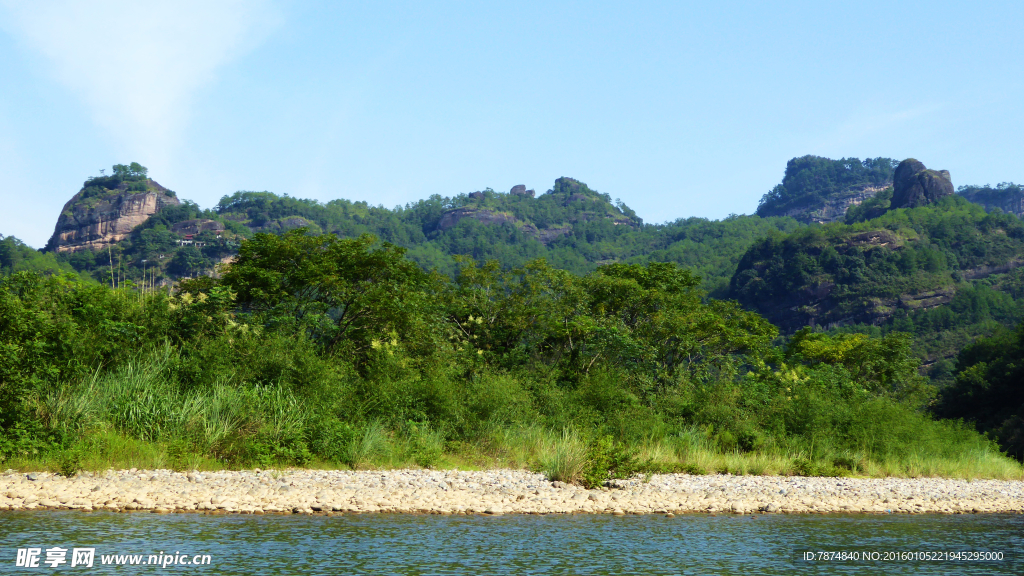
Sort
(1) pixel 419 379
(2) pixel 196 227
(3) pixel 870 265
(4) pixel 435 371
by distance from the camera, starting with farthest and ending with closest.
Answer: (2) pixel 196 227
(3) pixel 870 265
(4) pixel 435 371
(1) pixel 419 379

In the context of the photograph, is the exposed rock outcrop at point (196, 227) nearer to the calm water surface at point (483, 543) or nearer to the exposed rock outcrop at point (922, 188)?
the calm water surface at point (483, 543)

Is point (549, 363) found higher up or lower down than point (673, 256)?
lower down

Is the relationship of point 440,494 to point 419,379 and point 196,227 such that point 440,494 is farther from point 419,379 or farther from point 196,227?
point 196,227

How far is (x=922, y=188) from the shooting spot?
404 ft

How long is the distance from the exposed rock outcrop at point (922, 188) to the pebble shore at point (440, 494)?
11938 cm

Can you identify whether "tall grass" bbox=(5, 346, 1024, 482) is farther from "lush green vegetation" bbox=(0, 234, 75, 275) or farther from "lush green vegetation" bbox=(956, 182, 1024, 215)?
"lush green vegetation" bbox=(956, 182, 1024, 215)

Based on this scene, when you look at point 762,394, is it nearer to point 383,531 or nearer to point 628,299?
point 628,299

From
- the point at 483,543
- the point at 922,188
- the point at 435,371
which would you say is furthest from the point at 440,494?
the point at 922,188

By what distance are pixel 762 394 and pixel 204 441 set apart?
18016mm

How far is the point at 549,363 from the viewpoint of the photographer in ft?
88.2

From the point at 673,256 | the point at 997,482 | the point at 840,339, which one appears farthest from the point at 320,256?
the point at 673,256

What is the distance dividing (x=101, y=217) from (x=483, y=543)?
131 m

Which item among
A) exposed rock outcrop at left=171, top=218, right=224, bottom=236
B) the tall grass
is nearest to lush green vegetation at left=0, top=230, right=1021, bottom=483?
the tall grass

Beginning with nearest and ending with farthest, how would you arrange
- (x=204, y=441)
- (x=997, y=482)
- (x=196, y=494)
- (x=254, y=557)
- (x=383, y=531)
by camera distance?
(x=254, y=557) → (x=383, y=531) → (x=196, y=494) → (x=204, y=441) → (x=997, y=482)
